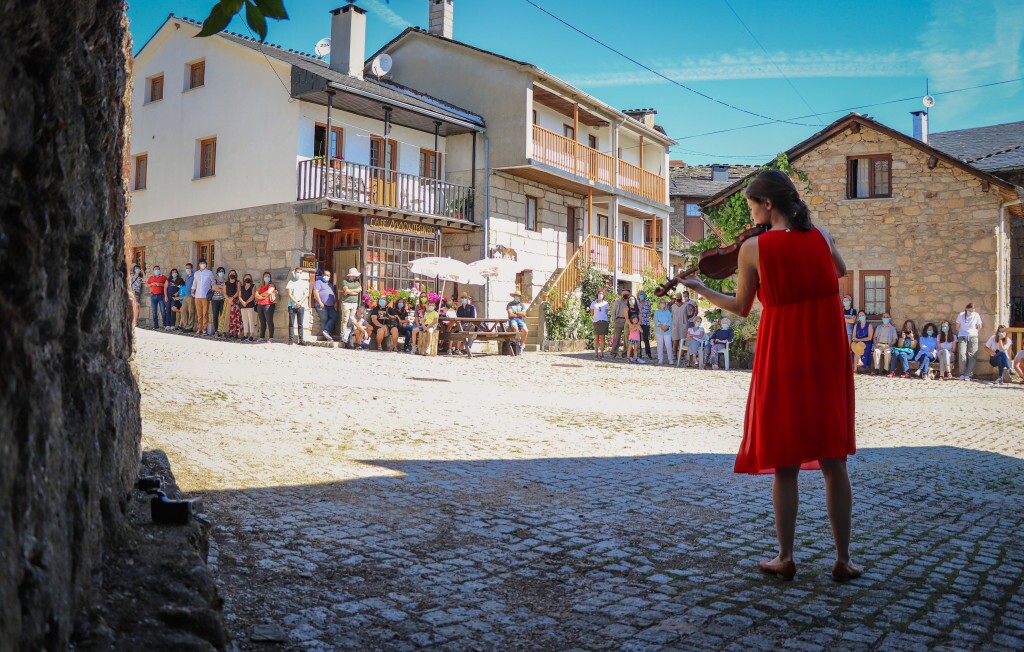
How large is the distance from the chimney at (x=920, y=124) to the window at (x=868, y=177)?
4.73 m

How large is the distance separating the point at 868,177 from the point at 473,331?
12102mm

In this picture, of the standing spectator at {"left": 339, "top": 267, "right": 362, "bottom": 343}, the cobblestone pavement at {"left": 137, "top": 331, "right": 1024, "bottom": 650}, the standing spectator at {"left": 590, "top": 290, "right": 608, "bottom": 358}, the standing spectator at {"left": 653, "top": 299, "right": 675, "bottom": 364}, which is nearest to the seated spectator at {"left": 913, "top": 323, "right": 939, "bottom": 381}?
the standing spectator at {"left": 653, "top": 299, "right": 675, "bottom": 364}

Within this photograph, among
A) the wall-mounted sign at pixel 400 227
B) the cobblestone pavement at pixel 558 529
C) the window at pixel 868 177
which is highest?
the window at pixel 868 177

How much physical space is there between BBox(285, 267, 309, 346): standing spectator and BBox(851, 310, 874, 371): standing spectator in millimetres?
12711

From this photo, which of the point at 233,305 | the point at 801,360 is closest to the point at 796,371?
the point at 801,360

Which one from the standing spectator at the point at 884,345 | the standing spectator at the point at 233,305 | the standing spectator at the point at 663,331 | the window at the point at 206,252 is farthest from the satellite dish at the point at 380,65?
the standing spectator at the point at 884,345

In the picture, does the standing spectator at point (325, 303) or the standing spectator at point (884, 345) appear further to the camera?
the standing spectator at point (884, 345)

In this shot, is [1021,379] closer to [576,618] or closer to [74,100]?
[576,618]

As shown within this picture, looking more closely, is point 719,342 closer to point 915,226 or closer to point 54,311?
point 915,226

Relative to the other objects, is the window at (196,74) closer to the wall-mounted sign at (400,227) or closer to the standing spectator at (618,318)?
the wall-mounted sign at (400,227)

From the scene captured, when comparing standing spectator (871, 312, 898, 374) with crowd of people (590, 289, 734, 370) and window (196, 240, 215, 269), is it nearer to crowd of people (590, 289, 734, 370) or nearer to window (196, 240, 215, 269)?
crowd of people (590, 289, 734, 370)

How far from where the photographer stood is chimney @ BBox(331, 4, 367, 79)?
23.0 meters

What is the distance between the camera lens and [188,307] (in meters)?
20.8

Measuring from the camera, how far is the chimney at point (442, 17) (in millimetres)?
27078
